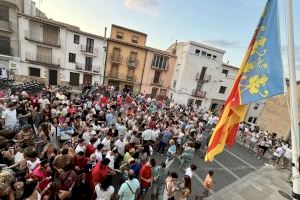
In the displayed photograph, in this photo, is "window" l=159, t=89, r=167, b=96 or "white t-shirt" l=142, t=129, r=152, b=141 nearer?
"white t-shirt" l=142, t=129, r=152, b=141

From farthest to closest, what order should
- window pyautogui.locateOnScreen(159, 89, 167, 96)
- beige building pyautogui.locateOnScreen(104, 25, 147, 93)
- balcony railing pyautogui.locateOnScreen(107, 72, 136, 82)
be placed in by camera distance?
1. window pyautogui.locateOnScreen(159, 89, 167, 96)
2. balcony railing pyautogui.locateOnScreen(107, 72, 136, 82)
3. beige building pyautogui.locateOnScreen(104, 25, 147, 93)

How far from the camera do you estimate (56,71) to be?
30.6 m

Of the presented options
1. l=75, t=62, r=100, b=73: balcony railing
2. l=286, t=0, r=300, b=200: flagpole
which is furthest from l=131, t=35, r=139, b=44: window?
l=286, t=0, r=300, b=200: flagpole

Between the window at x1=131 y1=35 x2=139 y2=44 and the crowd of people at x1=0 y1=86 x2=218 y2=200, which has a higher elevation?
the window at x1=131 y1=35 x2=139 y2=44

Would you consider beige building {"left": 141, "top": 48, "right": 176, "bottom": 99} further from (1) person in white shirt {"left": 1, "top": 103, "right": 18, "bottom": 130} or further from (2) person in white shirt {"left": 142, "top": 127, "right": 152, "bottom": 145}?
(1) person in white shirt {"left": 1, "top": 103, "right": 18, "bottom": 130}

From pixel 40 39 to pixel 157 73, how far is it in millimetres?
18748

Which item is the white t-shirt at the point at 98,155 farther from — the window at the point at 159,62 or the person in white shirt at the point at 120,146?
the window at the point at 159,62

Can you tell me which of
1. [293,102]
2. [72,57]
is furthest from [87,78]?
[293,102]

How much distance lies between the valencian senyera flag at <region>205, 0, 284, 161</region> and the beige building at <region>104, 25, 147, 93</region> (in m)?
29.5

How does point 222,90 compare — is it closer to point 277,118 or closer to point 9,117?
point 277,118

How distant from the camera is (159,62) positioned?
117 ft

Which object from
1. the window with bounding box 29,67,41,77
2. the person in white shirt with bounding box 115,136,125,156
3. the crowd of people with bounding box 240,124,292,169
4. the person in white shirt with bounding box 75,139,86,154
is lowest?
the crowd of people with bounding box 240,124,292,169

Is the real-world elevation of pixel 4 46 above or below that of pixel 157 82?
above

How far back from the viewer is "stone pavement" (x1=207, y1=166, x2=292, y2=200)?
8500 millimetres
